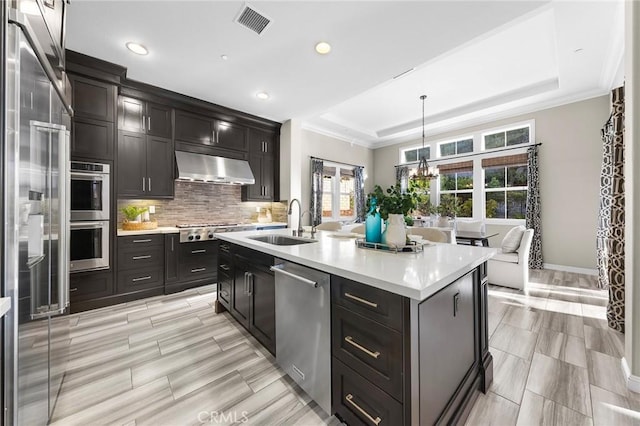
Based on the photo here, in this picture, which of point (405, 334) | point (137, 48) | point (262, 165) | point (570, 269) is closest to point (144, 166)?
point (137, 48)

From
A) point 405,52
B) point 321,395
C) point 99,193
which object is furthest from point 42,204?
point 405,52

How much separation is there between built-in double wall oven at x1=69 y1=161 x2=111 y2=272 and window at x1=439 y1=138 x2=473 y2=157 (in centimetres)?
658

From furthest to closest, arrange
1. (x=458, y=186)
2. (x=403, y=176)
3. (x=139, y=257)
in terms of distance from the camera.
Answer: (x=403, y=176)
(x=458, y=186)
(x=139, y=257)

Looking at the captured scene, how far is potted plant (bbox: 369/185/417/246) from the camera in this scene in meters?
1.62

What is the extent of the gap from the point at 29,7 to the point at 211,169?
2955 millimetres

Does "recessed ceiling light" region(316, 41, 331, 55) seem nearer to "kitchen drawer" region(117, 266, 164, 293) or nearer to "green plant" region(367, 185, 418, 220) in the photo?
"green plant" region(367, 185, 418, 220)

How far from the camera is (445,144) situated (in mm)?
6133

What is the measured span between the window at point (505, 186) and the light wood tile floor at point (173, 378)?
555 cm

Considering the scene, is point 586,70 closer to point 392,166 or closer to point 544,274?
point 544,274

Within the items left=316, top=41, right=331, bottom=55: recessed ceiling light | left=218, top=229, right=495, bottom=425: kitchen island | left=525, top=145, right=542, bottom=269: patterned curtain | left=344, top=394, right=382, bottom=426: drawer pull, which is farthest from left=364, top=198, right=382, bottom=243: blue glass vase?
left=525, top=145, right=542, bottom=269: patterned curtain

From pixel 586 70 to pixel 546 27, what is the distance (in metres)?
1.45

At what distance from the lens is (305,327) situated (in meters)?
1.49

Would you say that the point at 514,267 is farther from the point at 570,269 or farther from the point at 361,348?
the point at 361,348

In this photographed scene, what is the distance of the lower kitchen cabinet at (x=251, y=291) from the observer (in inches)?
73.3
